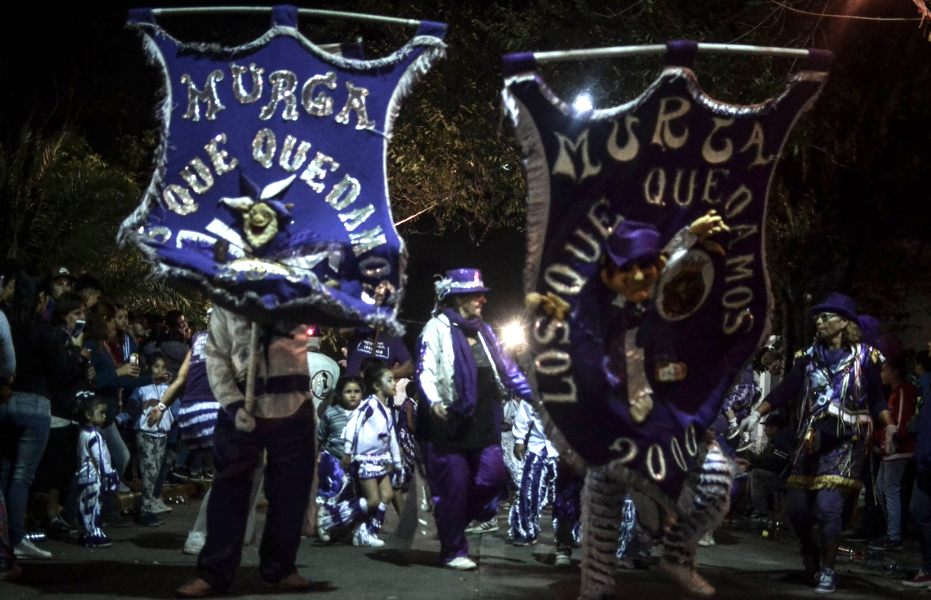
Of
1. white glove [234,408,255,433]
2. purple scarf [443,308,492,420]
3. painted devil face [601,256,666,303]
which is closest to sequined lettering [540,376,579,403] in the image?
painted devil face [601,256,666,303]

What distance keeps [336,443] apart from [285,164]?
4.68 m

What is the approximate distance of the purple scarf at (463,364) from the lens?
31.3 feet

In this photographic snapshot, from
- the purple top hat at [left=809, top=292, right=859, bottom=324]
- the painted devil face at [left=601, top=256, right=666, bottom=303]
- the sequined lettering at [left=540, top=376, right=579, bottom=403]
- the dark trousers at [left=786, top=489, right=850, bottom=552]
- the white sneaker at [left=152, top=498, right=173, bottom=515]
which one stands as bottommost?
the white sneaker at [left=152, top=498, right=173, bottom=515]

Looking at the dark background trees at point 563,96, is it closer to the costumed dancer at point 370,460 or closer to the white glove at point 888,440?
the white glove at point 888,440

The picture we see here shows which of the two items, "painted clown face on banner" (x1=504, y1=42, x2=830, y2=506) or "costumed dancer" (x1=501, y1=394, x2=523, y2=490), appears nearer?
"painted clown face on banner" (x1=504, y1=42, x2=830, y2=506)

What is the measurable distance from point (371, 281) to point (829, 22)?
8.88m

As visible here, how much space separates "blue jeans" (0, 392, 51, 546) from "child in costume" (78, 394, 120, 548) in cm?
102

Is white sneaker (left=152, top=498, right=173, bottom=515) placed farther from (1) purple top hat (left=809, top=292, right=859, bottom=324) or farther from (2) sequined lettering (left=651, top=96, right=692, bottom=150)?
(2) sequined lettering (left=651, top=96, right=692, bottom=150)

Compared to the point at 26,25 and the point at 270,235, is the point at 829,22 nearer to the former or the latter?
the point at 270,235

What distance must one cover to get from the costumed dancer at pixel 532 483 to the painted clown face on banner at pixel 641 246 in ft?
13.4

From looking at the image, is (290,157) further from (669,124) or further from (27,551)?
(27,551)

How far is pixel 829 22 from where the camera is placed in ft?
48.0

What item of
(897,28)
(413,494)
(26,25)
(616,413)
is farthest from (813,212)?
(26,25)

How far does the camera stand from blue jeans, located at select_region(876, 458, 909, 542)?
12.6 m
